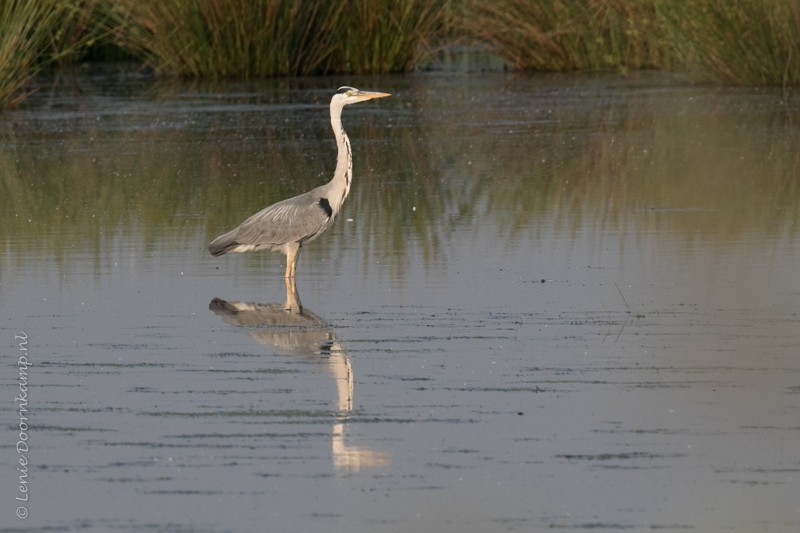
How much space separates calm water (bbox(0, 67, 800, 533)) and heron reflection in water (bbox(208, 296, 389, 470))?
0.02 meters

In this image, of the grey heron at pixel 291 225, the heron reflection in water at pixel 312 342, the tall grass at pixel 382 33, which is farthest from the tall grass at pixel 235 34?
the heron reflection in water at pixel 312 342

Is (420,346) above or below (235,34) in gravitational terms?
below

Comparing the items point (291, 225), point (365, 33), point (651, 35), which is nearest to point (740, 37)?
point (651, 35)

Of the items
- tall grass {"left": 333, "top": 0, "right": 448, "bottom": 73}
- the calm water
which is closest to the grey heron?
the calm water

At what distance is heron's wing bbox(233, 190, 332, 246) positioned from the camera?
27.4ft

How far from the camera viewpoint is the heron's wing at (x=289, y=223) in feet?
27.4

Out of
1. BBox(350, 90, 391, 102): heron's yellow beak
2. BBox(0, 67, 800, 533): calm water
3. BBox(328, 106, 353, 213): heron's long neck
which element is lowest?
BBox(0, 67, 800, 533): calm water

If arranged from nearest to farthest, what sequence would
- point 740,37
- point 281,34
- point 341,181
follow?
point 341,181 → point 740,37 → point 281,34

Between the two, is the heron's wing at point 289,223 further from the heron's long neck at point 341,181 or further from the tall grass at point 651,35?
the tall grass at point 651,35

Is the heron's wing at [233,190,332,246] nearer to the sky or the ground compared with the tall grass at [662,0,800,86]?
nearer to the ground

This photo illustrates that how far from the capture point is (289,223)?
27.5 ft

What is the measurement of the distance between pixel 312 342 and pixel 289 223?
1.50 metres

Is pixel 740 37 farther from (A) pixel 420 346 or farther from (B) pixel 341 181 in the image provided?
(A) pixel 420 346

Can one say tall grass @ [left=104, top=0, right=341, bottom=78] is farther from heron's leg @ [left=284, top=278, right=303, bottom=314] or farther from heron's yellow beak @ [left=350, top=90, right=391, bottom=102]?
heron's leg @ [left=284, top=278, right=303, bottom=314]
